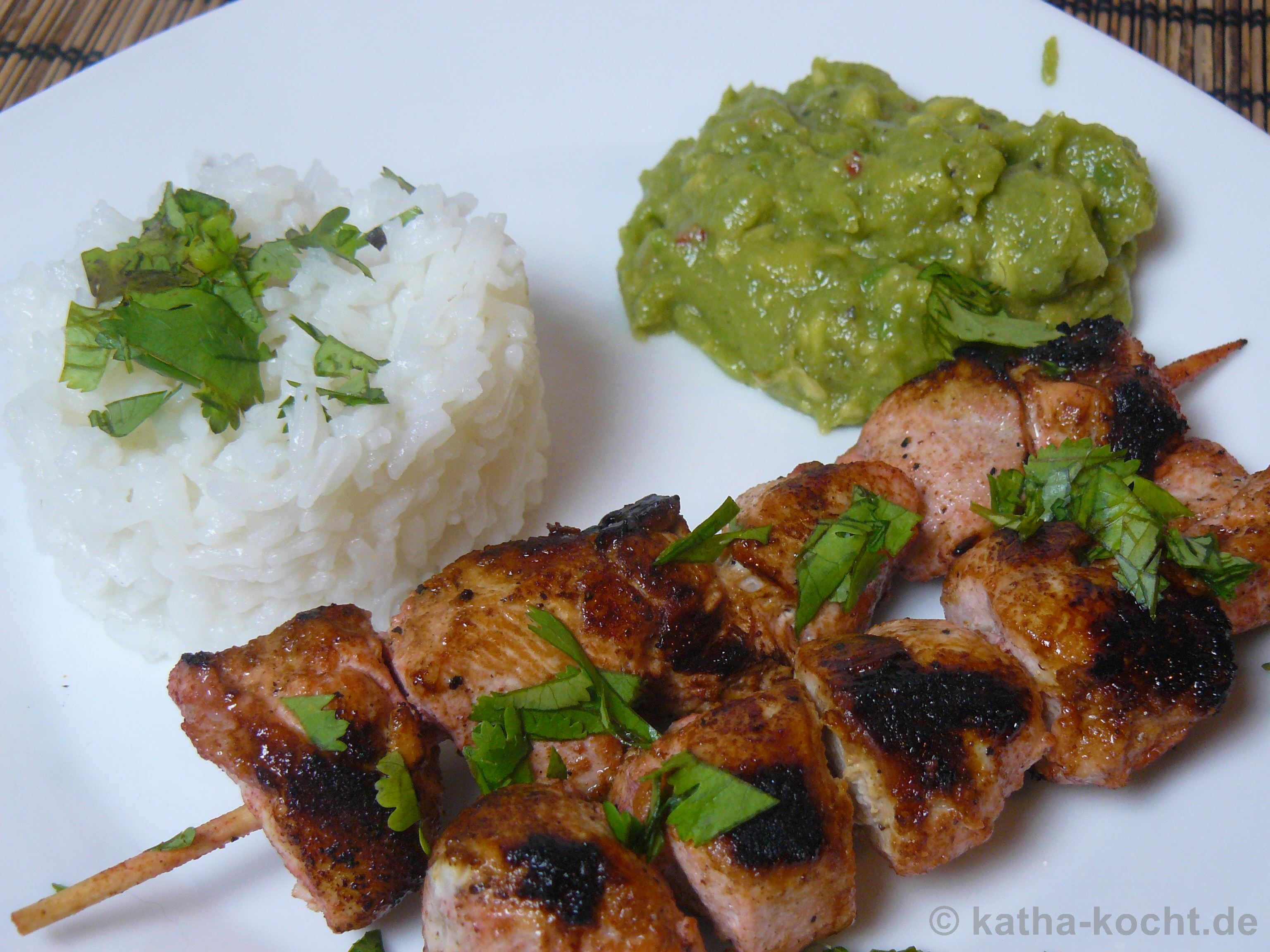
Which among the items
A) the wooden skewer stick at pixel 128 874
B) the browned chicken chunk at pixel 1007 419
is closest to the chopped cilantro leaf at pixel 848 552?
the browned chicken chunk at pixel 1007 419

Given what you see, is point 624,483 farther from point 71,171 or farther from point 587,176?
point 71,171

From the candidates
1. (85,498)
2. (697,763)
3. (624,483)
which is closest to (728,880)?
(697,763)

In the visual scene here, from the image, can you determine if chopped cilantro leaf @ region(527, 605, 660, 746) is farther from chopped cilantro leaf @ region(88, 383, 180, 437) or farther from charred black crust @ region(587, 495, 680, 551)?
chopped cilantro leaf @ region(88, 383, 180, 437)

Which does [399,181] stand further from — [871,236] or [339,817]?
[339,817]

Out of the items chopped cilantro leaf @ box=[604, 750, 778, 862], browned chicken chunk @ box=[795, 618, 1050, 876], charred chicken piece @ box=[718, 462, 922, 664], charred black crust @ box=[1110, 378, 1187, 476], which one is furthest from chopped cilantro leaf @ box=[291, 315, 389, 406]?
charred black crust @ box=[1110, 378, 1187, 476]

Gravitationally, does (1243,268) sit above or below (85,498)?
above

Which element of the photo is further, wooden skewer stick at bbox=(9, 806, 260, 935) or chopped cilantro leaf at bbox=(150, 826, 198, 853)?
chopped cilantro leaf at bbox=(150, 826, 198, 853)

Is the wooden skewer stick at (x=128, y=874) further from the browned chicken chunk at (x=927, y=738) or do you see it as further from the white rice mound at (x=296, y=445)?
the browned chicken chunk at (x=927, y=738)
